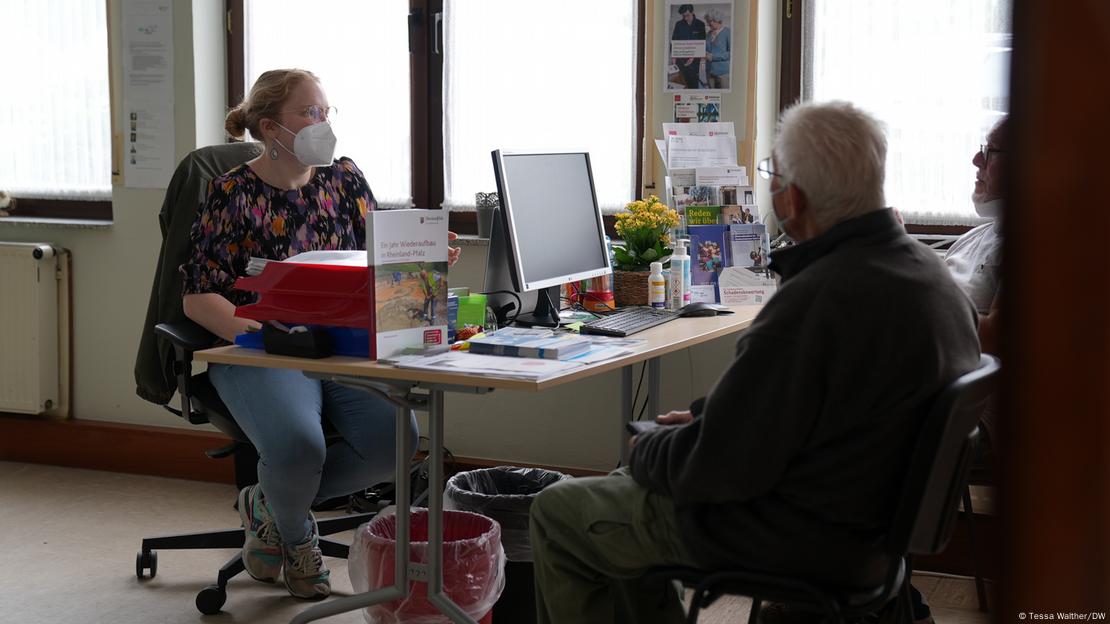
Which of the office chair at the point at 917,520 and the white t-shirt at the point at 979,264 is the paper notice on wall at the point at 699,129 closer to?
the white t-shirt at the point at 979,264

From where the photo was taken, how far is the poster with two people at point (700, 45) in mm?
3396

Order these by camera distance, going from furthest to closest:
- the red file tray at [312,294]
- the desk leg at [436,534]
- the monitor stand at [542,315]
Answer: the monitor stand at [542,315]
the desk leg at [436,534]
the red file tray at [312,294]

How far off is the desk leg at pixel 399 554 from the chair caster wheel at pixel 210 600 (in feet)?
1.56

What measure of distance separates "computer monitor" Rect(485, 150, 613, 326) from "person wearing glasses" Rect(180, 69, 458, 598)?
0.53ft

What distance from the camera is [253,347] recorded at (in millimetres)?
2318

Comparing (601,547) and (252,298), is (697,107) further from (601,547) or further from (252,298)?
(601,547)

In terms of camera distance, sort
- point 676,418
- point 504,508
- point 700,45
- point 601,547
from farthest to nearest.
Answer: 1. point 700,45
2. point 504,508
3. point 676,418
4. point 601,547

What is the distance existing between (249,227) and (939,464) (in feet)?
5.65

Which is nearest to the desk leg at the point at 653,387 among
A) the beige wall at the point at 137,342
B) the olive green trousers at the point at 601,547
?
the beige wall at the point at 137,342

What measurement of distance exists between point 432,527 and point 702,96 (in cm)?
168

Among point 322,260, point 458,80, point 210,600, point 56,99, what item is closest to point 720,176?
point 458,80

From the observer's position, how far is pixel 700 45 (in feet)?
11.2

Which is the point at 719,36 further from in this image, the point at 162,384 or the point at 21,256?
the point at 21,256

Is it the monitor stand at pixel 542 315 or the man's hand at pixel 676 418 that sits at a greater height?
the monitor stand at pixel 542 315
